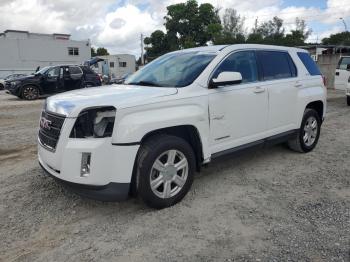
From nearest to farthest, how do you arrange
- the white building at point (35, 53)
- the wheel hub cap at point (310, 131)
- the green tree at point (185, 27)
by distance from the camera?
the wheel hub cap at point (310, 131) → the white building at point (35, 53) → the green tree at point (185, 27)

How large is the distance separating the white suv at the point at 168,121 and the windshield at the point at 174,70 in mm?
17

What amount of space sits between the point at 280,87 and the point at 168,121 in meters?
2.25

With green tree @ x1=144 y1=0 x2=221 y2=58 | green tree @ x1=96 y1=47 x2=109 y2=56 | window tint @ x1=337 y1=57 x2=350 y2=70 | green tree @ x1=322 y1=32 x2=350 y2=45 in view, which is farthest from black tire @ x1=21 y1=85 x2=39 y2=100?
green tree @ x1=96 y1=47 x2=109 y2=56

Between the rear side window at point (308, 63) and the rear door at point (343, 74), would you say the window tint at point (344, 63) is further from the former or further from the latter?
the rear side window at point (308, 63)

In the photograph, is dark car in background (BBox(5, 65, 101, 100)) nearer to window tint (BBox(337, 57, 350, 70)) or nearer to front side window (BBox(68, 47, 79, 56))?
window tint (BBox(337, 57, 350, 70))

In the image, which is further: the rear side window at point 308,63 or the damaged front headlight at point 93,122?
the rear side window at point 308,63

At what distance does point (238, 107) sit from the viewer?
4.49 meters

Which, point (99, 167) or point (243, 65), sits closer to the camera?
point (99, 167)

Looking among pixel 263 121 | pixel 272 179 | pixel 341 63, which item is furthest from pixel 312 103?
pixel 341 63

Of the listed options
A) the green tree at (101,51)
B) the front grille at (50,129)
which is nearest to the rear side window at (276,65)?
the front grille at (50,129)

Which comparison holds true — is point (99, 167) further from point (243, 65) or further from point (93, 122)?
point (243, 65)

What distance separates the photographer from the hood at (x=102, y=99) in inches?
135

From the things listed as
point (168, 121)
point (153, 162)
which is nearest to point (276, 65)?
point (168, 121)

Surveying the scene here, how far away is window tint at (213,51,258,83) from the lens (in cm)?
448
